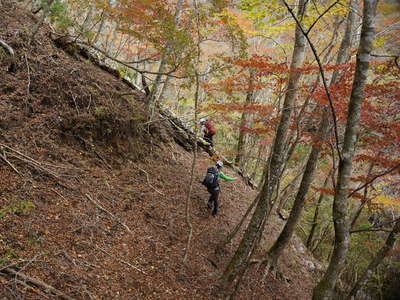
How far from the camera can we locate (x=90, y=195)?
653cm

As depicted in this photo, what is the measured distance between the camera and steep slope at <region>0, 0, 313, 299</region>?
15.7 feet

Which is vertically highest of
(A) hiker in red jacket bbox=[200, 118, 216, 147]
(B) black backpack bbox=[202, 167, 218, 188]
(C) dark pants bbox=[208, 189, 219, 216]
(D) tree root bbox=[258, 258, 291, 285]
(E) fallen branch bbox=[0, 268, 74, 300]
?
(A) hiker in red jacket bbox=[200, 118, 216, 147]

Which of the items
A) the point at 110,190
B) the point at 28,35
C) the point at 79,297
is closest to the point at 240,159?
the point at 110,190

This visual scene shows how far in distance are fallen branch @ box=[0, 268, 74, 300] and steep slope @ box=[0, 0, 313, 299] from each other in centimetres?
3

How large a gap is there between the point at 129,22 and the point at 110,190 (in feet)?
21.8

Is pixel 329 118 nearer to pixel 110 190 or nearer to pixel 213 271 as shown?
pixel 213 271

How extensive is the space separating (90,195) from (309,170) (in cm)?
614

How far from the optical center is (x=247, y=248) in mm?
7145

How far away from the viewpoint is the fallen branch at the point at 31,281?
3.84 meters

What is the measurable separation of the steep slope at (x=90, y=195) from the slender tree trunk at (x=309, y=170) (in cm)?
98

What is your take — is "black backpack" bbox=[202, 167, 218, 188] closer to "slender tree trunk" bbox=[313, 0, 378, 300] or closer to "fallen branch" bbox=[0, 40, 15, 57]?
"slender tree trunk" bbox=[313, 0, 378, 300]

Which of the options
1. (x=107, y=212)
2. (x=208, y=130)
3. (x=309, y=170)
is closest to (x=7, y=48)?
(x=107, y=212)

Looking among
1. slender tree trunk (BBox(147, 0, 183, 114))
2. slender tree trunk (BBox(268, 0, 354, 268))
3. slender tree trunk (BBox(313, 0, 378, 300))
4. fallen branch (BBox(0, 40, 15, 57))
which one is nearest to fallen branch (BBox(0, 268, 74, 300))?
slender tree trunk (BBox(313, 0, 378, 300))

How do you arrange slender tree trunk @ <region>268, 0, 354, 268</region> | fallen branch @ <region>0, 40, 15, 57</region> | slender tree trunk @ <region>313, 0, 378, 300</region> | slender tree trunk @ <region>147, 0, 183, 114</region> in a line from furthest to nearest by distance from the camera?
slender tree trunk @ <region>147, 0, 183, 114</region> < slender tree trunk @ <region>268, 0, 354, 268</region> < fallen branch @ <region>0, 40, 15, 57</region> < slender tree trunk @ <region>313, 0, 378, 300</region>
